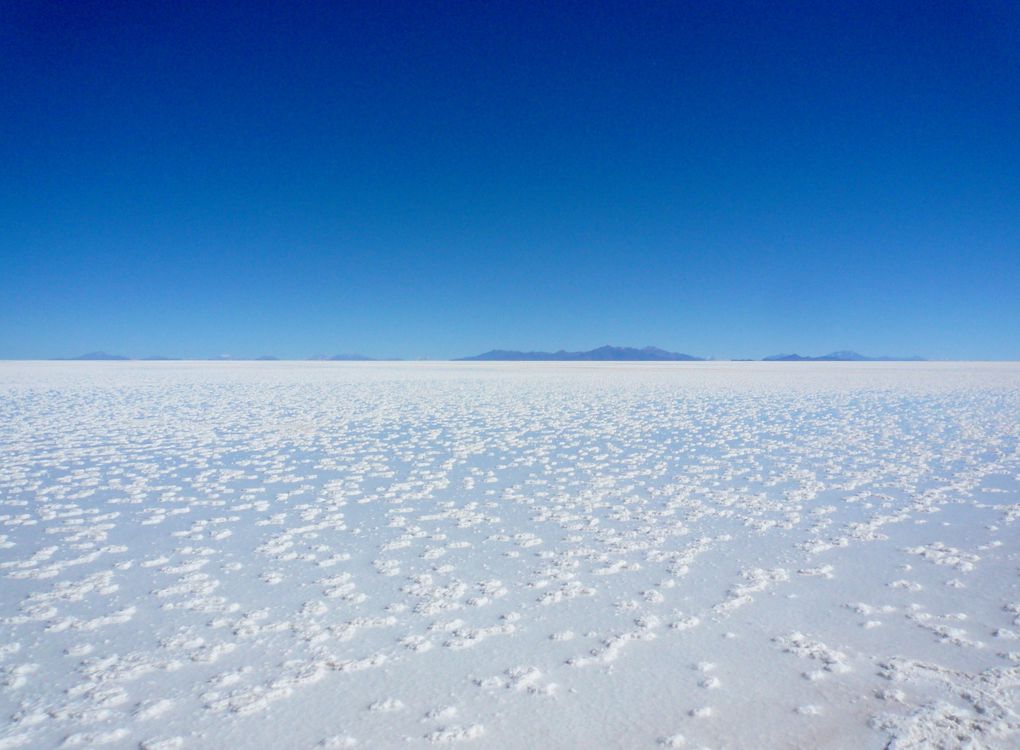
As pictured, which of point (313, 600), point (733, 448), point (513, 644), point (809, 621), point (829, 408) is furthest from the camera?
point (829, 408)

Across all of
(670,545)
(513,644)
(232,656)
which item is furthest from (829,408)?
(232,656)

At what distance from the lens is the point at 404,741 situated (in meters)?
2.73

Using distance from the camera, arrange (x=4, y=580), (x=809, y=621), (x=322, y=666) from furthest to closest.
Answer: (x=4, y=580)
(x=809, y=621)
(x=322, y=666)

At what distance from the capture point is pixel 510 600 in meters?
4.23

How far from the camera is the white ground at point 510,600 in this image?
288cm

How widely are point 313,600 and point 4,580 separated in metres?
2.48

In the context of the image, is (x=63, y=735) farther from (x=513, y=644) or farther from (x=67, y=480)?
(x=67, y=480)

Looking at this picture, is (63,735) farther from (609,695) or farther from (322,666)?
(609,695)

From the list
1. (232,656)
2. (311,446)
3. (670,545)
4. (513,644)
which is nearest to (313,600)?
(232,656)

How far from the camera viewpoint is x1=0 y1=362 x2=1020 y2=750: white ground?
2.88 metres

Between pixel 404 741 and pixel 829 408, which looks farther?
pixel 829 408

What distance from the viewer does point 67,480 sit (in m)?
7.91

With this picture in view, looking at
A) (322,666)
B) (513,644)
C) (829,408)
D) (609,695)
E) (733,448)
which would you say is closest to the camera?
(609,695)

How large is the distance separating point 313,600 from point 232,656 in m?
0.82
